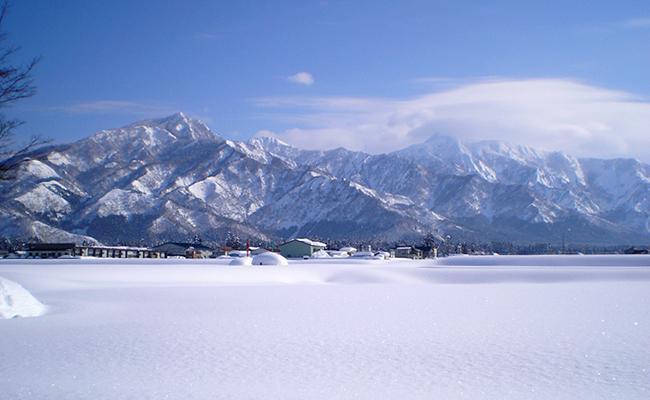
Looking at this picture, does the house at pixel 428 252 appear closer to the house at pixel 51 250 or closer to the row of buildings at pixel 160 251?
the row of buildings at pixel 160 251

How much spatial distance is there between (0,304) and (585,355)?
646 inches

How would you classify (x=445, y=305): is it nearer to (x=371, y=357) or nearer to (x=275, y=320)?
(x=275, y=320)

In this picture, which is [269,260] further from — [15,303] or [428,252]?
[428,252]

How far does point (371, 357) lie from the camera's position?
13398 mm

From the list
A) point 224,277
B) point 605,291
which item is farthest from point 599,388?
point 224,277

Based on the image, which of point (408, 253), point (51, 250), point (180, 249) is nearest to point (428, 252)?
point (408, 253)

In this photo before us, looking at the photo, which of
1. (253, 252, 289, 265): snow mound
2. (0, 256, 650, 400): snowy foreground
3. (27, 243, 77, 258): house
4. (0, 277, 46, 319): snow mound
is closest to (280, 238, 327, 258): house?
(27, 243, 77, 258): house

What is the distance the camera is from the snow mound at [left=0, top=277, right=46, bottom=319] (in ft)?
60.8

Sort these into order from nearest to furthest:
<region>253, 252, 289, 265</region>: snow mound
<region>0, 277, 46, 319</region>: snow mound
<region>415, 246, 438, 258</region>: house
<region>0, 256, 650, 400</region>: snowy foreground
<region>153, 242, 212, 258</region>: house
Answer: <region>0, 256, 650, 400</region>: snowy foreground → <region>0, 277, 46, 319</region>: snow mound → <region>253, 252, 289, 265</region>: snow mound → <region>153, 242, 212, 258</region>: house → <region>415, 246, 438, 258</region>: house

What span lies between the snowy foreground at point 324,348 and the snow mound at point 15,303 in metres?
0.13

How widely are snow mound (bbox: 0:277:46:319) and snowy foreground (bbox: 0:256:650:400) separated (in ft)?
0.43

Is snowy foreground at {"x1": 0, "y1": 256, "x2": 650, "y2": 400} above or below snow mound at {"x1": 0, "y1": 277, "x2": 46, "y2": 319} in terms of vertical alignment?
below

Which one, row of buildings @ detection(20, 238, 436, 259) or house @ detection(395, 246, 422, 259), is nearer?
row of buildings @ detection(20, 238, 436, 259)

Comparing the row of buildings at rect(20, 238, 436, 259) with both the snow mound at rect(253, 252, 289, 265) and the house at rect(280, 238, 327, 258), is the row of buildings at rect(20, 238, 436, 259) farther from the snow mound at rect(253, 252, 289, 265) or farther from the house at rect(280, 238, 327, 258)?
the snow mound at rect(253, 252, 289, 265)
